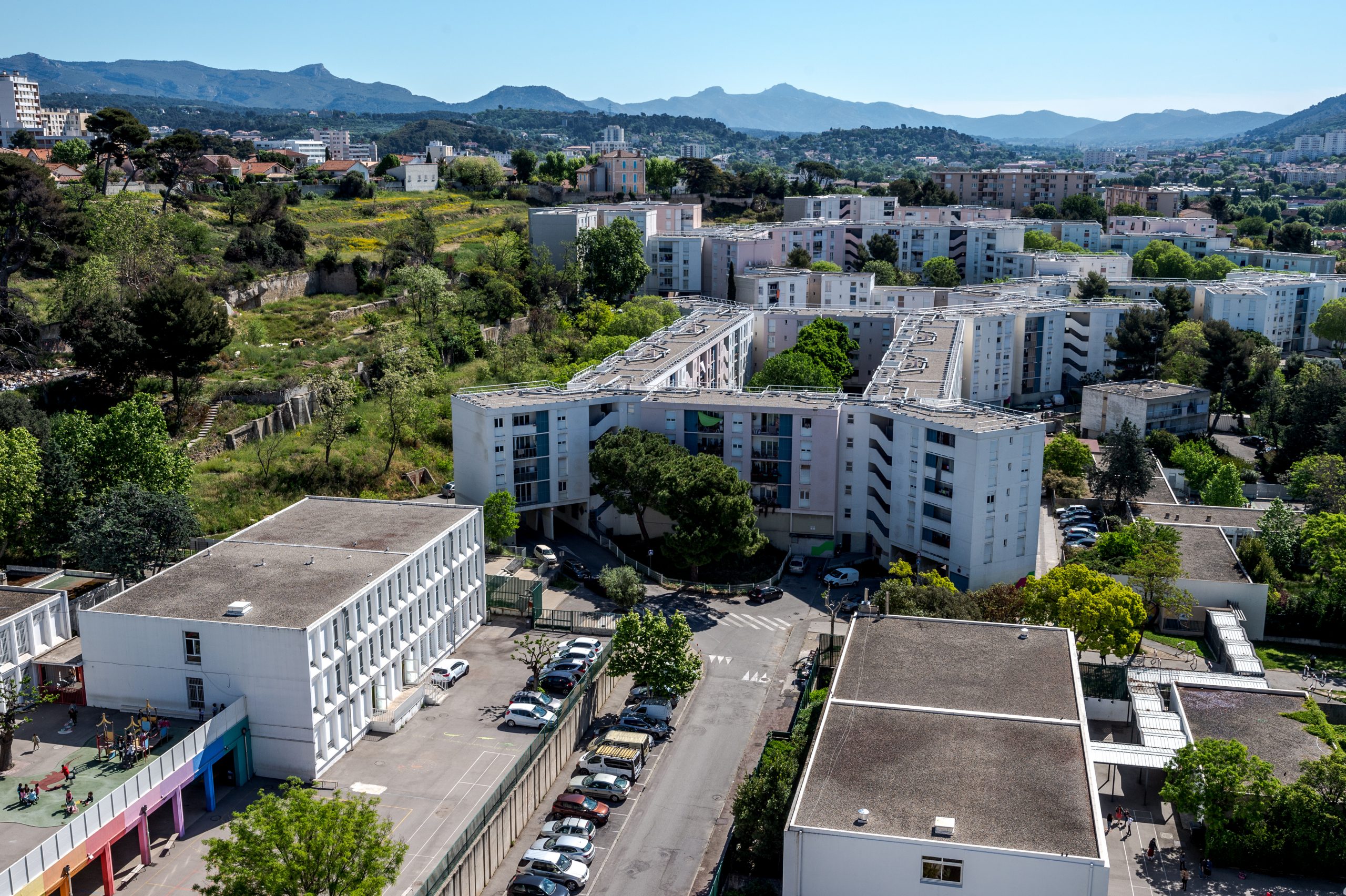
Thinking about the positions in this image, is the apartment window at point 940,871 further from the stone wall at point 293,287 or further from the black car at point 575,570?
the stone wall at point 293,287


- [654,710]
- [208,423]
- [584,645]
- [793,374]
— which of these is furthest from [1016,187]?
[654,710]

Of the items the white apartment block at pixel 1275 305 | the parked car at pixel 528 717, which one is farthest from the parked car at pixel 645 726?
the white apartment block at pixel 1275 305

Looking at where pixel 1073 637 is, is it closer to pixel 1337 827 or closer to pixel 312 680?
pixel 1337 827

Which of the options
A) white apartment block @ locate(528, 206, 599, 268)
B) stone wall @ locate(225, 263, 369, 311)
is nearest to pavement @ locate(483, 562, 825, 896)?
stone wall @ locate(225, 263, 369, 311)

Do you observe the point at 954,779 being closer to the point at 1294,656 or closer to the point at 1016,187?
the point at 1294,656

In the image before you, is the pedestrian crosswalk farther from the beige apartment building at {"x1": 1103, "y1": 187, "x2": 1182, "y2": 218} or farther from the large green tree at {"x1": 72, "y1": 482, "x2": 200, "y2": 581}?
the beige apartment building at {"x1": 1103, "y1": 187, "x2": 1182, "y2": 218}

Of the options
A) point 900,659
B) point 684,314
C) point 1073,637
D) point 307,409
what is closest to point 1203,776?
point 1073,637
